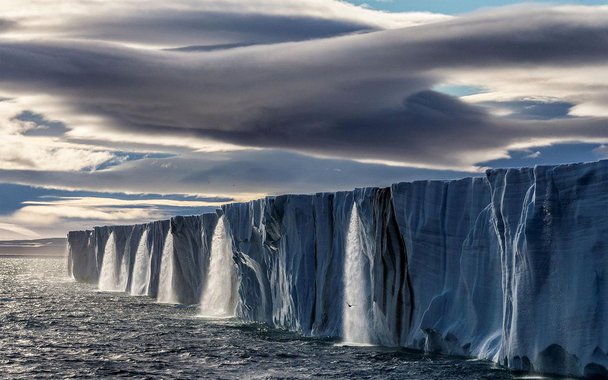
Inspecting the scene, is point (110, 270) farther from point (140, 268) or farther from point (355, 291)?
point (355, 291)

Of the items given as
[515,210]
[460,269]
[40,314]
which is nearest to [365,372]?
[460,269]

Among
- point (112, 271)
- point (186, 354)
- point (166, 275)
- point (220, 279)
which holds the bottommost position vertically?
point (186, 354)

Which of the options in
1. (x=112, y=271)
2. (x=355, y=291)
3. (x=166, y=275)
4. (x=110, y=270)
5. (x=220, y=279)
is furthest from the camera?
(x=110, y=270)

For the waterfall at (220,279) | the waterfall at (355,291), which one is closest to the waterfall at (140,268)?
the waterfall at (220,279)

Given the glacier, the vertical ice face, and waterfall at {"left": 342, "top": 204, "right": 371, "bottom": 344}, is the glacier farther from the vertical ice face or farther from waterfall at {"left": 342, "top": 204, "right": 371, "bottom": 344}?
the vertical ice face

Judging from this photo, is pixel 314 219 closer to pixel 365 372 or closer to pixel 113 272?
pixel 365 372

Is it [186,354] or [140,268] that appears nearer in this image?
[186,354]

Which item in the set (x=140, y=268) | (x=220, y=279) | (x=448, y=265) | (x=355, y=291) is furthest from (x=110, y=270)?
(x=448, y=265)
